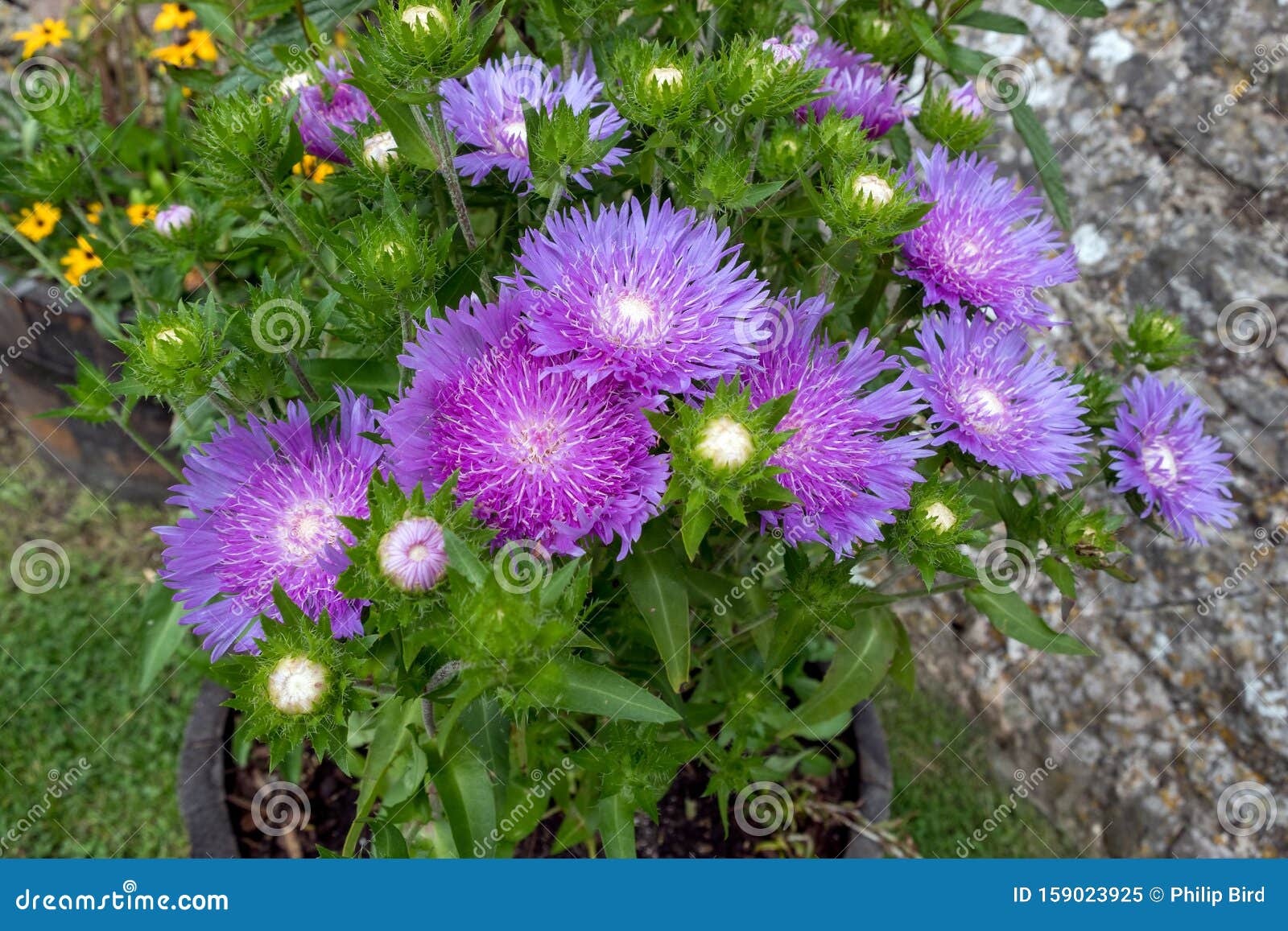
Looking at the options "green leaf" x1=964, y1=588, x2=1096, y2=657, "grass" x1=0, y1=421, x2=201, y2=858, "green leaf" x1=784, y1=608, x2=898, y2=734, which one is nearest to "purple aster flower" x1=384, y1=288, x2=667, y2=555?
"green leaf" x1=784, y1=608, x2=898, y2=734

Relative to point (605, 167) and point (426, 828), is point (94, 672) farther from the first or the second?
point (605, 167)

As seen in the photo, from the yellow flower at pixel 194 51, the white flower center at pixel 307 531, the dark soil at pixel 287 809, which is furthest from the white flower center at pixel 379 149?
the yellow flower at pixel 194 51

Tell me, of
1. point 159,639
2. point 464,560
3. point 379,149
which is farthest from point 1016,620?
point 159,639

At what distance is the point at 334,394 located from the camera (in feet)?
4.10

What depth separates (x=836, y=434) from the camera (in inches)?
44.0

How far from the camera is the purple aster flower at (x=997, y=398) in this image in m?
1.19

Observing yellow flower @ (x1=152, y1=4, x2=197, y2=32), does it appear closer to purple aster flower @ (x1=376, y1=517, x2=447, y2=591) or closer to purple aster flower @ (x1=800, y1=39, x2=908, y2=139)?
purple aster flower @ (x1=800, y1=39, x2=908, y2=139)

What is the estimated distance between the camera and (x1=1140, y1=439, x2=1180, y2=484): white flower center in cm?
137

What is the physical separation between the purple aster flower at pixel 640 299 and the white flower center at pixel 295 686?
439 millimetres

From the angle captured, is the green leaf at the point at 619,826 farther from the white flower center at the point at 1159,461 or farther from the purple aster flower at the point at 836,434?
the white flower center at the point at 1159,461

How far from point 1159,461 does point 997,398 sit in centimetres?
35

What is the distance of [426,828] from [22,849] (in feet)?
5.17

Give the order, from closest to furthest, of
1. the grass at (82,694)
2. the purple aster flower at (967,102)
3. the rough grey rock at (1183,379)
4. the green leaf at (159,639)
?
the purple aster flower at (967,102)
the green leaf at (159,639)
the rough grey rock at (1183,379)
the grass at (82,694)

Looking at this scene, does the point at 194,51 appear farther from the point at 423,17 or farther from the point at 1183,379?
the point at 1183,379
